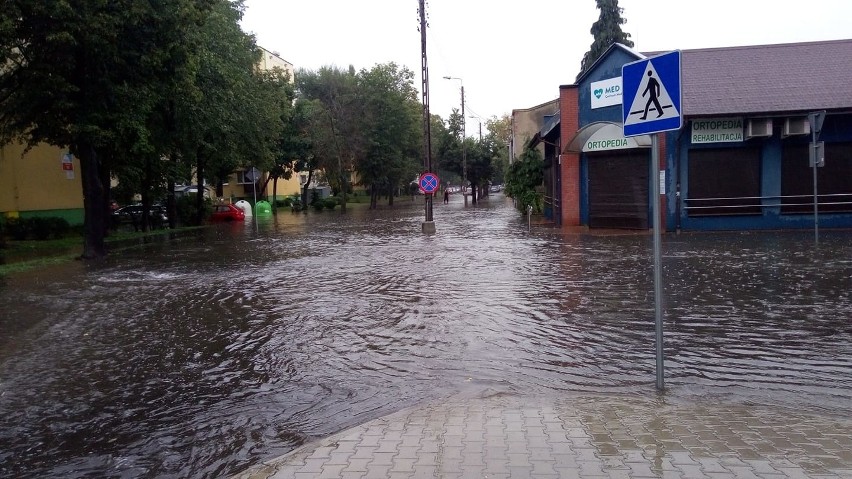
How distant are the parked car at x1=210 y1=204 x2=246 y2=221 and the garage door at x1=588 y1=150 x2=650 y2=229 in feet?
88.0

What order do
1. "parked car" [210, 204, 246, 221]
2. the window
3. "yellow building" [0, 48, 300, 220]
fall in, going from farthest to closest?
"parked car" [210, 204, 246, 221] → "yellow building" [0, 48, 300, 220] → the window

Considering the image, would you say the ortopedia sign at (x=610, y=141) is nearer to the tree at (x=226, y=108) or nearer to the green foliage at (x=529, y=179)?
the green foliage at (x=529, y=179)

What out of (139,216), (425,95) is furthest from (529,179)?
(139,216)

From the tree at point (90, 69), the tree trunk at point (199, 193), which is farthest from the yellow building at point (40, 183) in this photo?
the tree at point (90, 69)

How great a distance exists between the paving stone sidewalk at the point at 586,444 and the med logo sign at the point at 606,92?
687 inches

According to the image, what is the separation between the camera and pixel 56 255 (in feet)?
71.1

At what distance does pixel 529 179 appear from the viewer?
3102cm

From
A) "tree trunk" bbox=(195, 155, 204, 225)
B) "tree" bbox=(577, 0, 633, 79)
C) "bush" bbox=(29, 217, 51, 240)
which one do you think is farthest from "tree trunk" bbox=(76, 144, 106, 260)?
"tree" bbox=(577, 0, 633, 79)

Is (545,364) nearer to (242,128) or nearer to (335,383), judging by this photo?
(335,383)

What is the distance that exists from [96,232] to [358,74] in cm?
4048

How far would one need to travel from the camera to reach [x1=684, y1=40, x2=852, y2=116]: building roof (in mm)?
20359

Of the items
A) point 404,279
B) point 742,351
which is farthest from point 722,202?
point 742,351

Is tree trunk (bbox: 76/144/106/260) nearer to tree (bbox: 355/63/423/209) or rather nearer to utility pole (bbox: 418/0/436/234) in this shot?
utility pole (bbox: 418/0/436/234)

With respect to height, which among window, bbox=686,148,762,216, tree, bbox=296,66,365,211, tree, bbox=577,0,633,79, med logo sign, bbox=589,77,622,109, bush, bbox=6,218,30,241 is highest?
A: tree, bbox=577,0,633,79
